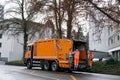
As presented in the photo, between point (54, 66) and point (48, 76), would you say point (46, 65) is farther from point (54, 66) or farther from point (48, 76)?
point (48, 76)

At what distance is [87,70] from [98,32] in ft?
13.1

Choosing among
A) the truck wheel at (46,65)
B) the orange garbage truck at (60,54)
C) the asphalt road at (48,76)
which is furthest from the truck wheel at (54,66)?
the asphalt road at (48,76)

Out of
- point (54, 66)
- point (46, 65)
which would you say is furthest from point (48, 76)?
point (46, 65)

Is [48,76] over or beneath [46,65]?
beneath

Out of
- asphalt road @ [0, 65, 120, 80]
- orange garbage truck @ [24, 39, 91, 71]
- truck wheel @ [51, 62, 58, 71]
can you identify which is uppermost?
orange garbage truck @ [24, 39, 91, 71]

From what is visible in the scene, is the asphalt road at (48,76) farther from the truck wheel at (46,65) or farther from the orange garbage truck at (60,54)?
the truck wheel at (46,65)

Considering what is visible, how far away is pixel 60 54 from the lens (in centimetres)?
3006

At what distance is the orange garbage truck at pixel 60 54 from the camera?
28844 millimetres

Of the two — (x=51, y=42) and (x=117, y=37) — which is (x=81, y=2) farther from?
(x=117, y=37)

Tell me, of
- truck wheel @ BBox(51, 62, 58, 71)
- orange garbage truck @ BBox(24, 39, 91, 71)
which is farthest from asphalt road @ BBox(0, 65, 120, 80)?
truck wheel @ BBox(51, 62, 58, 71)

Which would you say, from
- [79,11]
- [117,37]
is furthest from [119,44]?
[79,11]

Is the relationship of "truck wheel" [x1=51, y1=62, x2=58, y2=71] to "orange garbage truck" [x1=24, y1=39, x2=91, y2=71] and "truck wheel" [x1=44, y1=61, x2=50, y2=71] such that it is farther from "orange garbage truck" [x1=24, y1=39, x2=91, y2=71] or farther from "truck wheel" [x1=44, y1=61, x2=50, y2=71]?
"truck wheel" [x1=44, y1=61, x2=50, y2=71]


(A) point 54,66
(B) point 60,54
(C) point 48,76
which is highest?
(B) point 60,54

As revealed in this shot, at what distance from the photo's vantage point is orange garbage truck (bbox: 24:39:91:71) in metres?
28.8
